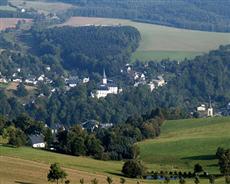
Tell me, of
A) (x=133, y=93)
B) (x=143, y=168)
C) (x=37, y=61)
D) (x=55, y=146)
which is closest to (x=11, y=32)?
(x=37, y=61)

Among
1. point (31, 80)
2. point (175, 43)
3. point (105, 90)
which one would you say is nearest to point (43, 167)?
point (105, 90)

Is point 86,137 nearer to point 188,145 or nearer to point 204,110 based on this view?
point 188,145

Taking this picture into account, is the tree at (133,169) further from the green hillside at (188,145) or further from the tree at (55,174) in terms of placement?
the tree at (55,174)

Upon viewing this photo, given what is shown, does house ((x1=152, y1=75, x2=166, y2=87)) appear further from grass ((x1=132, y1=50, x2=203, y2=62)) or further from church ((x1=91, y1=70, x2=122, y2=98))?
grass ((x1=132, y1=50, x2=203, y2=62))

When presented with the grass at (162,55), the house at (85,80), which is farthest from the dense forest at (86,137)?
the grass at (162,55)


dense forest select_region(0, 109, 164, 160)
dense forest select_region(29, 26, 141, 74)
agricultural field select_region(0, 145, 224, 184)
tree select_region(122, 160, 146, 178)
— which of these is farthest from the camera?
dense forest select_region(29, 26, 141, 74)

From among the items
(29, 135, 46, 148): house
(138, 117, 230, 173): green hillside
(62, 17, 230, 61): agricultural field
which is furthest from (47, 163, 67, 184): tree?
(62, 17, 230, 61): agricultural field
